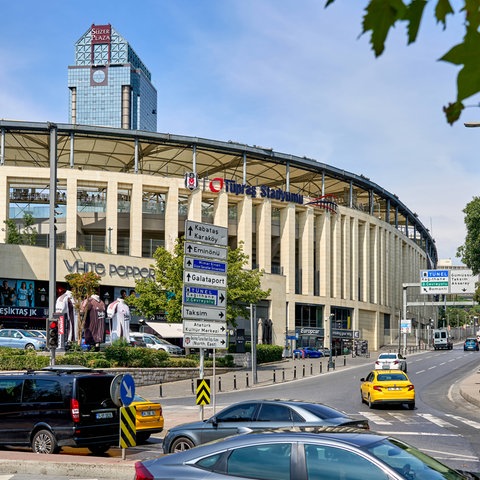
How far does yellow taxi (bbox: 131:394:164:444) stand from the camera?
65.0 feet

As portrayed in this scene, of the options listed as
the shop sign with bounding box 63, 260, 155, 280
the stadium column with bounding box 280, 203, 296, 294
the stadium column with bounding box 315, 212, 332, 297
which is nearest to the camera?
the shop sign with bounding box 63, 260, 155, 280

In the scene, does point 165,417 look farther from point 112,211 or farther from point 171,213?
point 171,213

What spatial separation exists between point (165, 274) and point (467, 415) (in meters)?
31.0

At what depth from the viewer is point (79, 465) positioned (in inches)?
547

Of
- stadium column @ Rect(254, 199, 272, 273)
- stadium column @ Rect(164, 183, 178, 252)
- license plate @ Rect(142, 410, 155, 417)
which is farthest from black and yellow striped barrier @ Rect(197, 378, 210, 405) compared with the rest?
stadium column @ Rect(254, 199, 272, 273)

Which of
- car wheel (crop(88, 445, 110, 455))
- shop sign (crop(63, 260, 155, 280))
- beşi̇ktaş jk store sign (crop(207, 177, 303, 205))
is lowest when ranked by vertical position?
car wheel (crop(88, 445, 110, 455))

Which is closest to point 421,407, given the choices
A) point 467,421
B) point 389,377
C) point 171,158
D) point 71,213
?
point 389,377

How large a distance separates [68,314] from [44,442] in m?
33.0

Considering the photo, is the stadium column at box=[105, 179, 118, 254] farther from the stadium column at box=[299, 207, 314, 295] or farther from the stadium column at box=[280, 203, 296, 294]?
the stadium column at box=[299, 207, 314, 295]

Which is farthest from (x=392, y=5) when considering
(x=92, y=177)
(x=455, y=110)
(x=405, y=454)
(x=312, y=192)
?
(x=312, y=192)

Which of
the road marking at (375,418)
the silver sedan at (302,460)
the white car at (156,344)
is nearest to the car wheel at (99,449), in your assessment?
the road marking at (375,418)

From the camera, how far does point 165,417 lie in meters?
27.5

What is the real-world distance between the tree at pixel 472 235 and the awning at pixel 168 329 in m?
22.5

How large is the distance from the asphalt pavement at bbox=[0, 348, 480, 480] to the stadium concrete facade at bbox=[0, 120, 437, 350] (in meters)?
7.96
